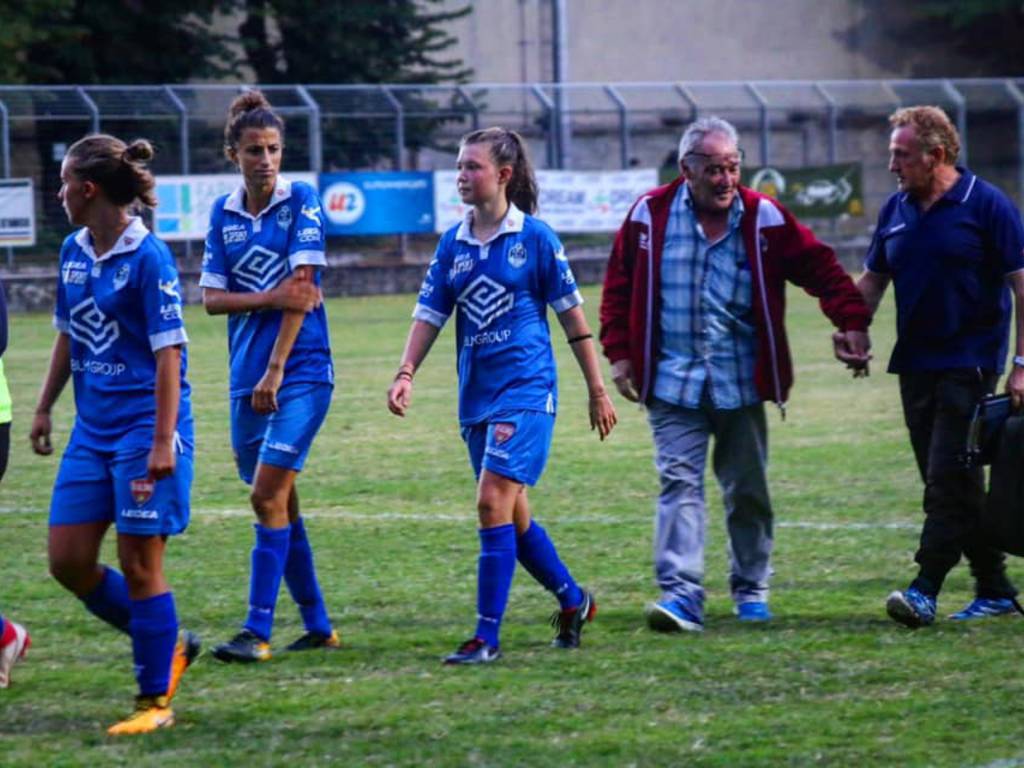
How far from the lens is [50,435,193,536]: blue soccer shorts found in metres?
5.64

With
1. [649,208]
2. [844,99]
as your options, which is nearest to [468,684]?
[649,208]

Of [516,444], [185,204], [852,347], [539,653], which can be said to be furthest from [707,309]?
[185,204]

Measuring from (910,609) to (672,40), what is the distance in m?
41.0

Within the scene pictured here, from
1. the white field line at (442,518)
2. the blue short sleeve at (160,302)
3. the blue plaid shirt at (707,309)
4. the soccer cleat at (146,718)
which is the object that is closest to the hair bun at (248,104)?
the blue short sleeve at (160,302)

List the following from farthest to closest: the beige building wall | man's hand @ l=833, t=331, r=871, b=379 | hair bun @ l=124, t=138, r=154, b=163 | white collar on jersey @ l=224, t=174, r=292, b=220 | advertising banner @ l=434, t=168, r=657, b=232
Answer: the beige building wall, advertising banner @ l=434, t=168, r=657, b=232, man's hand @ l=833, t=331, r=871, b=379, white collar on jersey @ l=224, t=174, r=292, b=220, hair bun @ l=124, t=138, r=154, b=163

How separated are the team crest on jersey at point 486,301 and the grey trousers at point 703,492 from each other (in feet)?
2.89

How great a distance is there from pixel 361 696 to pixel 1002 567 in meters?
2.68

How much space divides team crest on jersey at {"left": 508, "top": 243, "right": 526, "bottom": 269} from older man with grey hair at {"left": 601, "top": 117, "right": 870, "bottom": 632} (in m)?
0.63

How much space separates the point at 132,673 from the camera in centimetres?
655

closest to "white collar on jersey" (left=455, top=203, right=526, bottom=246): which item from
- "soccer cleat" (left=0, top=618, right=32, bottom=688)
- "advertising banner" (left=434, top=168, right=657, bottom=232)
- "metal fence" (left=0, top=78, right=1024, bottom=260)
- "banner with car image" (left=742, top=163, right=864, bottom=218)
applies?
"soccer cleat" (left=0, top=618, right=32, bottom=688)

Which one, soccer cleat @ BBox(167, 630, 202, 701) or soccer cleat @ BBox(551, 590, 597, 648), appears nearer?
soccer cleat @ BBox(167, 630, 202, 701)

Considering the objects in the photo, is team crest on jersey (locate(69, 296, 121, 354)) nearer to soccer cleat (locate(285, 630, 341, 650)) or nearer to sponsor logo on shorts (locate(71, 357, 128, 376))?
sponsor logo on shorts (locate(71, 357, 128, 376))

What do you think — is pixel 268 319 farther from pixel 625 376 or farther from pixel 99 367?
pixel 625 376

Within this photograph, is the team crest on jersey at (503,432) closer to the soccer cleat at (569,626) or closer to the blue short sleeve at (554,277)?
the blue short sleeve at (554,277)
